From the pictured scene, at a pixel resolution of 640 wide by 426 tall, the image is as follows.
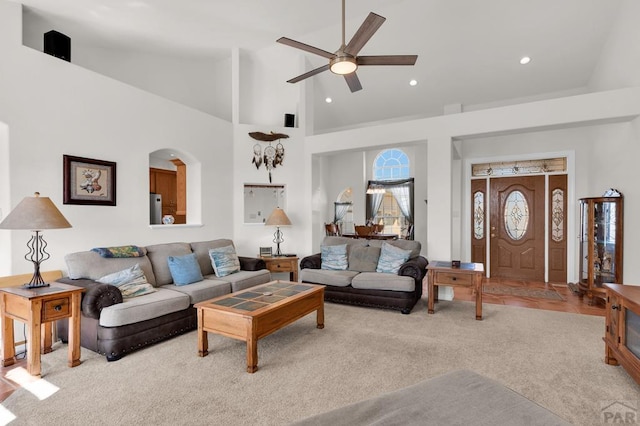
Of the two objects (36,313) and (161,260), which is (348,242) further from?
(36,313)

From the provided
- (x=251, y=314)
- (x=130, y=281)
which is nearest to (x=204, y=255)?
(x=130, y=281)

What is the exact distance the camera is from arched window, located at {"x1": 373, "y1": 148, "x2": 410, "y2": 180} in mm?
8508

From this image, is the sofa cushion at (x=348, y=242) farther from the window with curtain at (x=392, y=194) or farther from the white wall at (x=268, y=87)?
the window with curtain at (x=392, y=194)

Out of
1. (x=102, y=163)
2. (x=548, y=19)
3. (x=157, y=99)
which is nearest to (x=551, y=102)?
(x=548, y=19)

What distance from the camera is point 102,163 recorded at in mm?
3818

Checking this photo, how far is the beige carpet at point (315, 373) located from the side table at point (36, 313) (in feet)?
0.63

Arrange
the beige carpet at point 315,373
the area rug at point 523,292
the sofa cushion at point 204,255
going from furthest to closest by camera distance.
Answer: the area rug at point 523,292, the sofa cushion at point 204,255, the beige carpet at point 315,373

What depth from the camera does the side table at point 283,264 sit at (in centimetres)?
534

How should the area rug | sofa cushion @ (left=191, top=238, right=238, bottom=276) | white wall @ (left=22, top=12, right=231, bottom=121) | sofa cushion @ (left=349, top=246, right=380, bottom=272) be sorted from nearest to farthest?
white wall @ (left=22, top=12, right=231, bottom=121)
sofa cushion @ (left=191, top=238, right=238, bottom=276)
sofa cushion @ (left=349, top=246, right=380, bottom=272)
the area rug

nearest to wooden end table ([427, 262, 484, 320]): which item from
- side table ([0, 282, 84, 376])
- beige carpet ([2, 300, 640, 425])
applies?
beige carpet ([2, 300, 640, 425])

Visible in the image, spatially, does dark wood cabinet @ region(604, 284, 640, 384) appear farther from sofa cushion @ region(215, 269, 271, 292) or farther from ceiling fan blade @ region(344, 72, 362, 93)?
sofa cushion @ region(215, 269, 271, 292)

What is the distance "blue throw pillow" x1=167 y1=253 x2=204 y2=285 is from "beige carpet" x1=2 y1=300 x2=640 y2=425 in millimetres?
732

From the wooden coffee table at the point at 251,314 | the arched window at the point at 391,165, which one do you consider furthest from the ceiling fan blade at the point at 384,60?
the arched window at the point at 391,165

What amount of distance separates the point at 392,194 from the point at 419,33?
13.6 feet
